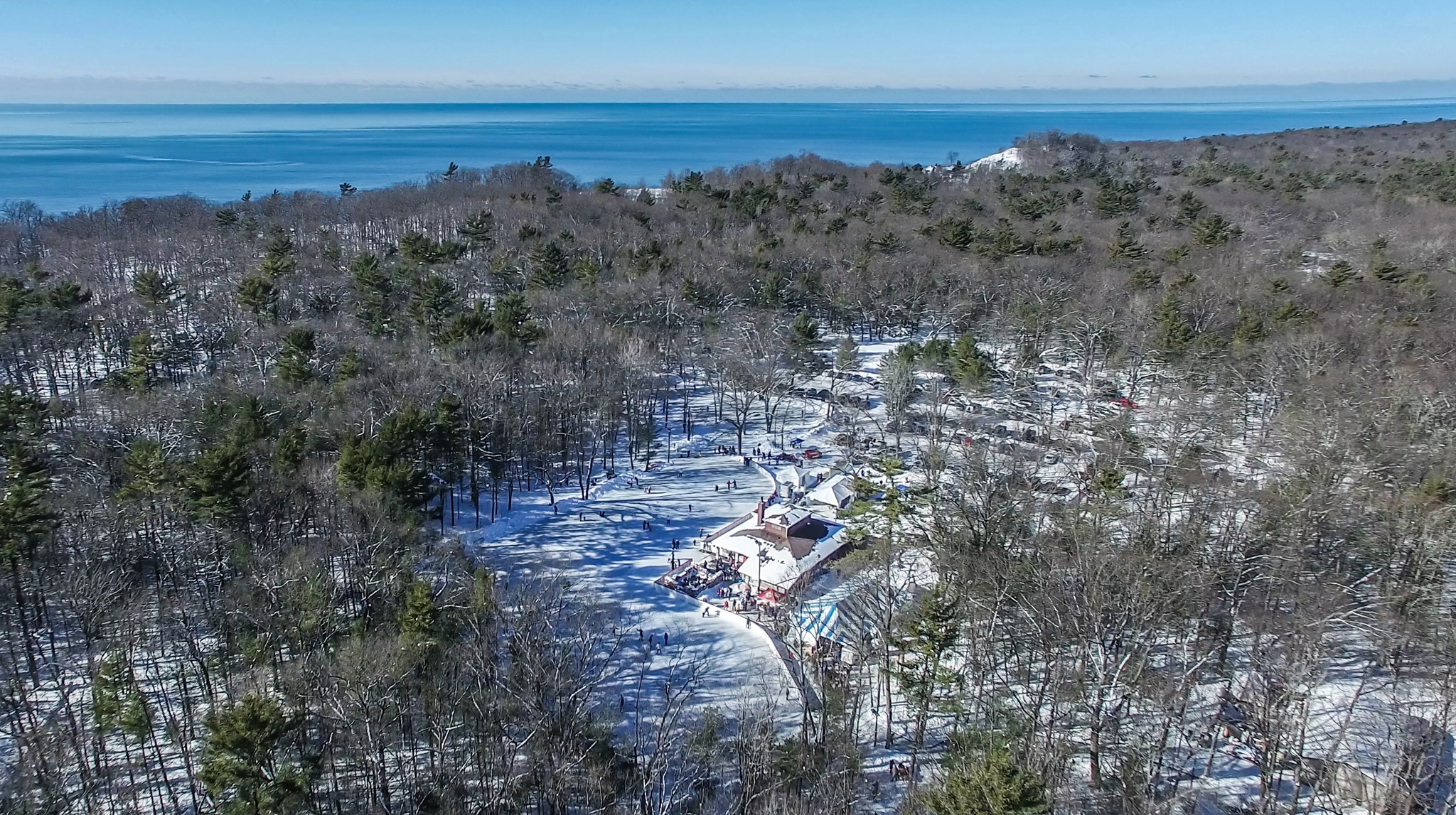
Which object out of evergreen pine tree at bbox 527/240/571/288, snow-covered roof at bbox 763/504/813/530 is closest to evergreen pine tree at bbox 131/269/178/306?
evergreen pine tree at bbox 527/240/571/288

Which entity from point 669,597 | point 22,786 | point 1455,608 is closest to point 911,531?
point 669,597

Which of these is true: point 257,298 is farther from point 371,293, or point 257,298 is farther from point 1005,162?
point 1005,162

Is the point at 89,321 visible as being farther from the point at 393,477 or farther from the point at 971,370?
the point at 971,370

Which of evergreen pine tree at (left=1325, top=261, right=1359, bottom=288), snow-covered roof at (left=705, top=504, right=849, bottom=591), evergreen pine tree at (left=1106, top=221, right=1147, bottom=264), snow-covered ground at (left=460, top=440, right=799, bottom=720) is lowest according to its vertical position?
snow-covered ground at (left=460, top=440, right=799, bottom=720)

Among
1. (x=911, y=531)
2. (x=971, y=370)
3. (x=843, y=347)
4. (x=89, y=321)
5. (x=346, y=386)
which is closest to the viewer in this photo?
(x=911, y=531)

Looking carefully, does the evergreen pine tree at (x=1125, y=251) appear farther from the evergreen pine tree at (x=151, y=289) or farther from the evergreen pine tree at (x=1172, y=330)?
the evergreen pine tree at (x=151, y=289)

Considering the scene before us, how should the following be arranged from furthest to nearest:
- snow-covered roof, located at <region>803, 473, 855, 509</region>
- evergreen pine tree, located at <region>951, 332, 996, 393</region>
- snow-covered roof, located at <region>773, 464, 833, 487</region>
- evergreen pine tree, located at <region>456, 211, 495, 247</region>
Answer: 1. evergreen pine tree, located at <region>456, 211, 495, 247</region>
2. evergreen pine tree, located at <region>951, 332, 996, 393</region>
3. snow-covered roof, located at <region>773, 464, 833, 487</region>
4. snow-covered roof, located at <region>803, 473, 855, 509</region>

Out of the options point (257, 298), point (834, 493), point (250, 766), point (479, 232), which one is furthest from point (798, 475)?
point (479, 232)

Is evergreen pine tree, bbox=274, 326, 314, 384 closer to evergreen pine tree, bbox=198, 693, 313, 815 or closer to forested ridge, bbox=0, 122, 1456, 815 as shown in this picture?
forested ridge, bbox=0, 122, 1456, 815

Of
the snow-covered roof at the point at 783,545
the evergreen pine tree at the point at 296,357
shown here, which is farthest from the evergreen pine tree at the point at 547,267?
the snow-covered roof at the point at 783,545
